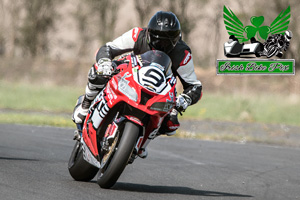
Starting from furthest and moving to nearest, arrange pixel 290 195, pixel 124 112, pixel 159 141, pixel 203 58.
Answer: pixel 203 58, pixel 159 141, pixel 290 195, pixel 124 112

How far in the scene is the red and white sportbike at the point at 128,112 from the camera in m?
5.81

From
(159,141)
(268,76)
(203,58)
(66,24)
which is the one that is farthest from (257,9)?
(159,141)

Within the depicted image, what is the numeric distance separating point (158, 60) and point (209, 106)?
19.0 meters

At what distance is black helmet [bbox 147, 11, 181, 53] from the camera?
632cm

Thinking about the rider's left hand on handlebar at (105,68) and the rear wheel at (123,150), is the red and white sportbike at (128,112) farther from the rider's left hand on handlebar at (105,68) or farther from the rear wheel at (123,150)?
the rider's left hand on handlebar at (105,68)

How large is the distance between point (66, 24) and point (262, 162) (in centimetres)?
3875

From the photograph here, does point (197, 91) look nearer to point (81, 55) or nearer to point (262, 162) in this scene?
point (262, 162)

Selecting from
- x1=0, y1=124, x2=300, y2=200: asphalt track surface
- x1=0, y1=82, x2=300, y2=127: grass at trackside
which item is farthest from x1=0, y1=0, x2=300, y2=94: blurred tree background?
x1=0, y1=124, x2=300, y2=200: asphalt track surface

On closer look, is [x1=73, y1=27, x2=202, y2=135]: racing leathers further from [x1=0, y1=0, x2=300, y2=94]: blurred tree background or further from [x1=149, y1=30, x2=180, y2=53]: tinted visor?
[x1=0, y1=0, x2=300, y2=94]: blurred tree background

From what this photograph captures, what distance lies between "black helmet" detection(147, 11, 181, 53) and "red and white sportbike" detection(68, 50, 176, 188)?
0.25 m

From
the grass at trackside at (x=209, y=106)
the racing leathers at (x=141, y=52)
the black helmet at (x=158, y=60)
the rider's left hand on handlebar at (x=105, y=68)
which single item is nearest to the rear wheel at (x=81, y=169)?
the racing leathers at (x=141, y=52)

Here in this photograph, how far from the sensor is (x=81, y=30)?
50.3 meters

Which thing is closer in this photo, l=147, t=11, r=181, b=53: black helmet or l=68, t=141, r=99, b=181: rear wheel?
l=147, t=11, r=181, b=53: black helmet

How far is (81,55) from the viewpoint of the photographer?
5066 centimetres
